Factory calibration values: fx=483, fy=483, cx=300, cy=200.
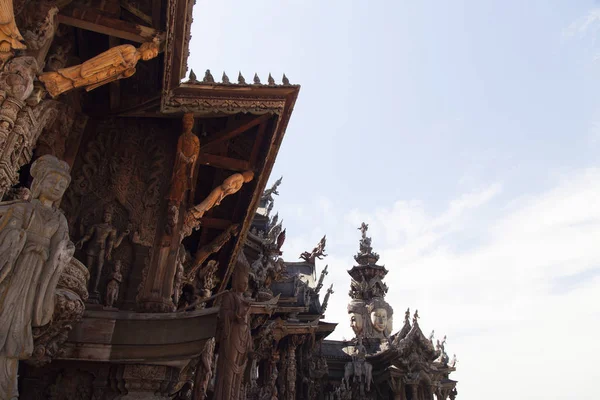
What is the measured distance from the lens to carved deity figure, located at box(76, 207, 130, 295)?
666 cm

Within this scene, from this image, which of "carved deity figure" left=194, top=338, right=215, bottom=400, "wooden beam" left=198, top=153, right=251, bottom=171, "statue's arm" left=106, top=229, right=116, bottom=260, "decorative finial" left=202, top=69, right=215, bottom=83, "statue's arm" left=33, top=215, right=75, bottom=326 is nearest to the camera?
"statue's arm" left=33, top=215, right=75, bottom=326

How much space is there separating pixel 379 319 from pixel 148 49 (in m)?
22.6

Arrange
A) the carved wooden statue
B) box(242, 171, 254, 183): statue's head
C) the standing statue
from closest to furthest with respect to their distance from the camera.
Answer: the standing statue
the carved wooden statue
box(242, 171, 254, 183): statue's head

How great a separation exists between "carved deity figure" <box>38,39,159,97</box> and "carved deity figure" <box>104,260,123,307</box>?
2570mm

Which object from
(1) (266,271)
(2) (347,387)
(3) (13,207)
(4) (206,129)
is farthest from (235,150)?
(2) (347,387)

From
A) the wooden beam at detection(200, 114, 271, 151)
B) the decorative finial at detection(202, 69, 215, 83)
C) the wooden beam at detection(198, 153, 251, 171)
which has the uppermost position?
the decorative finial at detection(202, 69, 215, 83)

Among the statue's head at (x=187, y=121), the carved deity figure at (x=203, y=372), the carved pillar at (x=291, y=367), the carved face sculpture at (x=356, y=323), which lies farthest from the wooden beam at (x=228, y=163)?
the carved face sculpture at (x=356, y=323)

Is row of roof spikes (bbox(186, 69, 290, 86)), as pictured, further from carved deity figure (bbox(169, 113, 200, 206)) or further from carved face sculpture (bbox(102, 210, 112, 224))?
carved face sculpture (bbox(102, 210, 112, 224))

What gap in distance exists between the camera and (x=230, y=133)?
794cm

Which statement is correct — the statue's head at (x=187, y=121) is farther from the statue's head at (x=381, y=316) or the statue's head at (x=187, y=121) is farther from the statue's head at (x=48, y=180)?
the statue's head at (x=381, y=316)

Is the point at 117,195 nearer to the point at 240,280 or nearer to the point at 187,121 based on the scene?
the point at 187,121

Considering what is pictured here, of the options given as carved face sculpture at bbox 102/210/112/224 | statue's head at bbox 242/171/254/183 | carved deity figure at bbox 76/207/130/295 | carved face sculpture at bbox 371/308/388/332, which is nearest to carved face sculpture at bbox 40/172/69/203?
carved deity figure at bbox 76/207/130/295

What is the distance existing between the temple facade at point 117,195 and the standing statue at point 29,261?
0.01 m

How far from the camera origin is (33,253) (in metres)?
3.72
